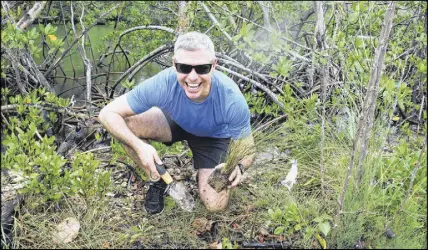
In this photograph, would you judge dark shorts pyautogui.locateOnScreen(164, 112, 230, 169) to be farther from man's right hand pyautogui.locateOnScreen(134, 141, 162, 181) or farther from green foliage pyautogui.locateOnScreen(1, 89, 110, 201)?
green foliage pyautogui.locateOnScreen(1, 89, 110, 201)

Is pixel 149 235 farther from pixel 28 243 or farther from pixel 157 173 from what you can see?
pixel 28 243

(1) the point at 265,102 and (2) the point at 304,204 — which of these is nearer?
(2) the point at 304,204

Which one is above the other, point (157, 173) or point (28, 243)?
point (157, 173)

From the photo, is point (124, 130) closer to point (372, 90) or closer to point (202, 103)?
point (202, 103)

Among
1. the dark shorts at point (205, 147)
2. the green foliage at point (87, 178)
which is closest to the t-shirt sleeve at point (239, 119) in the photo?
the dark shorts at point (205, 147)

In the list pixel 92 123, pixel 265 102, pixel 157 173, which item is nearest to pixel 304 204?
pixel 157 173

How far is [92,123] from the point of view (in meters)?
4.38

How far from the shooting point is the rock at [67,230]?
109 inches

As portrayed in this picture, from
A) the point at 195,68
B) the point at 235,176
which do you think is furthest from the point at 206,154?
the point at 195,68

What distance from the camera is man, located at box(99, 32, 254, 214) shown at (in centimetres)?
293

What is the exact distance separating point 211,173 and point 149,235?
22.5 inches

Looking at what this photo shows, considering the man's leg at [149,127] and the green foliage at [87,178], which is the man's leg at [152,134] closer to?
the man's leg at [149,127]

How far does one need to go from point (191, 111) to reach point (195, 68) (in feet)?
1.15

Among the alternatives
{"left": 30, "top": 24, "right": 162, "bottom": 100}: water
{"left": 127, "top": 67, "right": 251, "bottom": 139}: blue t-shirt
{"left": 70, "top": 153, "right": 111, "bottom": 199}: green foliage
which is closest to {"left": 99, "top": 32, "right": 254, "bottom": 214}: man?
{"left": 127, "top": 67, "right": 251, "bottom": 139}: blue t-shirt
